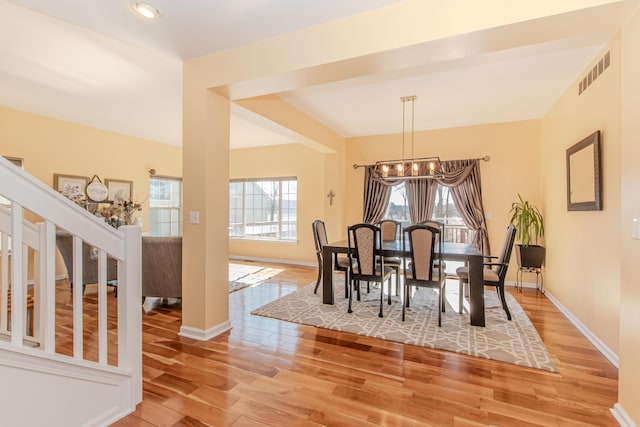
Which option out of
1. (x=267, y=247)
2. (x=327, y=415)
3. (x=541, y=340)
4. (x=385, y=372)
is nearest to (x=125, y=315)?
(x=327, y=415)

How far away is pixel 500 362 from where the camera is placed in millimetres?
2502

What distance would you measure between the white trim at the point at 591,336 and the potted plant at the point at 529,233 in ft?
2.03

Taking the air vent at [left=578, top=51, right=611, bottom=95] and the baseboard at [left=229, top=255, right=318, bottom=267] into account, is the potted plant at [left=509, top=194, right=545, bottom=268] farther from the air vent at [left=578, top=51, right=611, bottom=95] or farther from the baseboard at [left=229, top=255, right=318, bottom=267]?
the baseboard at [left=229, top=255, right=318, bottom=267]

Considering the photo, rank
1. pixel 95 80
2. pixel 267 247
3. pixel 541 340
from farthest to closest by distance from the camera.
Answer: pixel 267 247
pixel 95 80
pixel 541 340

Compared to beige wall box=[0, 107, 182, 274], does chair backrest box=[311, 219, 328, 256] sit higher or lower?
lower

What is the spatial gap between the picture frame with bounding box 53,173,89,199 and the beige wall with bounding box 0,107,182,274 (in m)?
0.07

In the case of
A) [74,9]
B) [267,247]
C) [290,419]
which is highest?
[74,9]

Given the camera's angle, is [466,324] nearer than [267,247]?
Yes

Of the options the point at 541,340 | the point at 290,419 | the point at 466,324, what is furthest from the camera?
the point at 466,324

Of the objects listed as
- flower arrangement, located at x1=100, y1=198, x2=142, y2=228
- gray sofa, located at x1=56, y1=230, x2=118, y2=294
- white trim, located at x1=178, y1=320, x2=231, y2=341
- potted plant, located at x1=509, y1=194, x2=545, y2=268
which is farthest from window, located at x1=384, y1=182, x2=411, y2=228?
gray sofa, located at x1=56, y1=230, x2=118, y2=294

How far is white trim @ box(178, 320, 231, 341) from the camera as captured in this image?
2.93 m

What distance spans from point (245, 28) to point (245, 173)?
5.20m

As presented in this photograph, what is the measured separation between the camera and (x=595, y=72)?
9.68ft

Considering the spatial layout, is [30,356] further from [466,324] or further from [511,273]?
[511,273]
